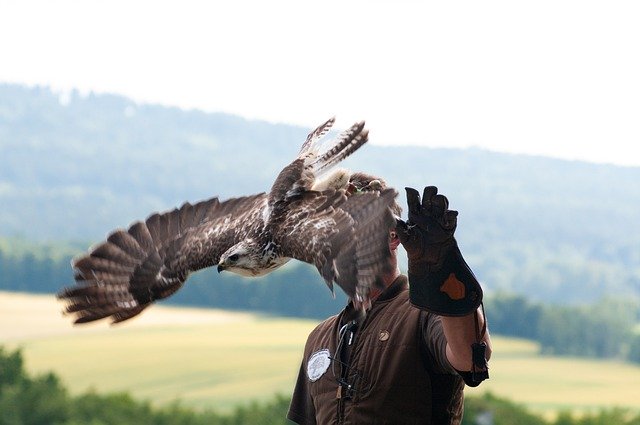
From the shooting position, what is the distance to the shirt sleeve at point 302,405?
5.37 meters

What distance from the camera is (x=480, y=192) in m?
81.6

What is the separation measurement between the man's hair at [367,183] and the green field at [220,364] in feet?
78.6

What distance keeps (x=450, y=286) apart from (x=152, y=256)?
296cm

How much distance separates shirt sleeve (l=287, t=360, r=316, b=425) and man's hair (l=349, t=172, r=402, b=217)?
0.91m

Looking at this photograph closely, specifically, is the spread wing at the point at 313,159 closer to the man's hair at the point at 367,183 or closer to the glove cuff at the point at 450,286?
the man's hair at the point at 367,183

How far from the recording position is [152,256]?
6461 mm

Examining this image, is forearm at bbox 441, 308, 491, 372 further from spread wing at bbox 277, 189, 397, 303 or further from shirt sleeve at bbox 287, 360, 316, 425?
shirt sleeve at bbox 287, 360, 316, 425

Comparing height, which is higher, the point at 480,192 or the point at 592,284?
the point at 480,192

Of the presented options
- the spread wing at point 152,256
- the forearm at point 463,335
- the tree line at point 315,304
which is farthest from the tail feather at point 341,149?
the tree line at point 315,304

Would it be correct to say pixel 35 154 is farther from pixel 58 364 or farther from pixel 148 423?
pixel 148 423

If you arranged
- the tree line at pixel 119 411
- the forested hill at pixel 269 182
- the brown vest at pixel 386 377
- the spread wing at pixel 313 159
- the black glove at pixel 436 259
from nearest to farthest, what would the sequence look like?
the black glove at pixel 436 259
the brown vest at pixel 386 377
the spread wing at pixel 313 159
the tree line at pixel 119 411
the forested hill at pixel 269 182

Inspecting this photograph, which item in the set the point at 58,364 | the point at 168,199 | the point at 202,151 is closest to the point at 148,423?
the point at 58,364

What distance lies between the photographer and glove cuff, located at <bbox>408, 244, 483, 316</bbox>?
3.87 m

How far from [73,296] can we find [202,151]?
92831mm
